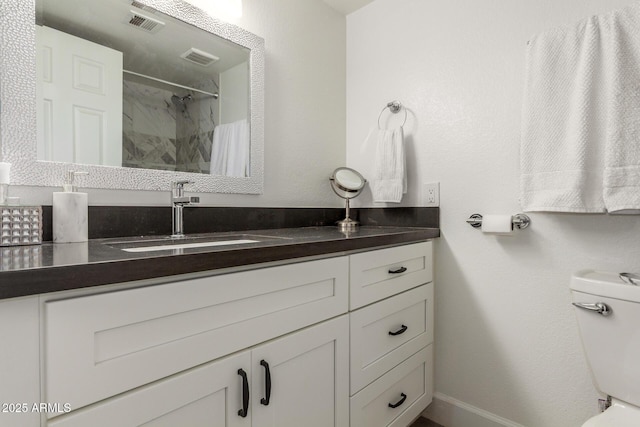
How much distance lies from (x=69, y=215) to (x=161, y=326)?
1.76ft

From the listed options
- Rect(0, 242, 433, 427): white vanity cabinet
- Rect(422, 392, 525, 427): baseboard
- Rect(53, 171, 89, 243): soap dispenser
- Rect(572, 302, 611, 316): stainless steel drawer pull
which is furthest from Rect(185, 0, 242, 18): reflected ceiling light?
Rect(422, 392, 525, 427): baseboard

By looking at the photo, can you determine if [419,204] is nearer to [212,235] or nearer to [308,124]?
[308,124]

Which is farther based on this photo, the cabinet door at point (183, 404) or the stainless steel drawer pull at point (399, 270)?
the stainless steel drawer pull at point (399, 270)

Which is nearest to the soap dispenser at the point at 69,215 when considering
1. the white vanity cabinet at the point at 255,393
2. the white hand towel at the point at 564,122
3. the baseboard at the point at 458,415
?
the white vanity cabinet at the point at 255,393

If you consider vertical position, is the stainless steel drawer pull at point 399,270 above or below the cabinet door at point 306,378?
above

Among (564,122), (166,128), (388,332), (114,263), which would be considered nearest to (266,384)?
(114,263)

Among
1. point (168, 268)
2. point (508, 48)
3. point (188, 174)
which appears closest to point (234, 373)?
point (168, 268)

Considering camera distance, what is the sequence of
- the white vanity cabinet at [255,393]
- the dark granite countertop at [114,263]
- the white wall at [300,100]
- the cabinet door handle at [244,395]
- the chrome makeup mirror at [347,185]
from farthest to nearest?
the chrome makeup mirror at [347,185] → the white wall at [300,100] → the cabinet door handle at [244,395] → the white vanity cabinet at [255,393] → the dark granite countertop at [114,263]

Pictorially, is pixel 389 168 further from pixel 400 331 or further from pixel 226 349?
pixel 226 349

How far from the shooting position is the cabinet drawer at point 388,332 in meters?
1.12

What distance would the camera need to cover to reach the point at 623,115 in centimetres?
105

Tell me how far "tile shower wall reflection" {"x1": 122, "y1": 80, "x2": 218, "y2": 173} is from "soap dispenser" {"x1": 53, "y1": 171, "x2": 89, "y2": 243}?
0.68ft

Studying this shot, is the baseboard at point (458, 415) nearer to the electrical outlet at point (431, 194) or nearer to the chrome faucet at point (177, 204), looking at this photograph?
the electrical outlet at point (431, 194)

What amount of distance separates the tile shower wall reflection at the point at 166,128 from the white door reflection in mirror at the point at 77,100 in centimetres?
4
